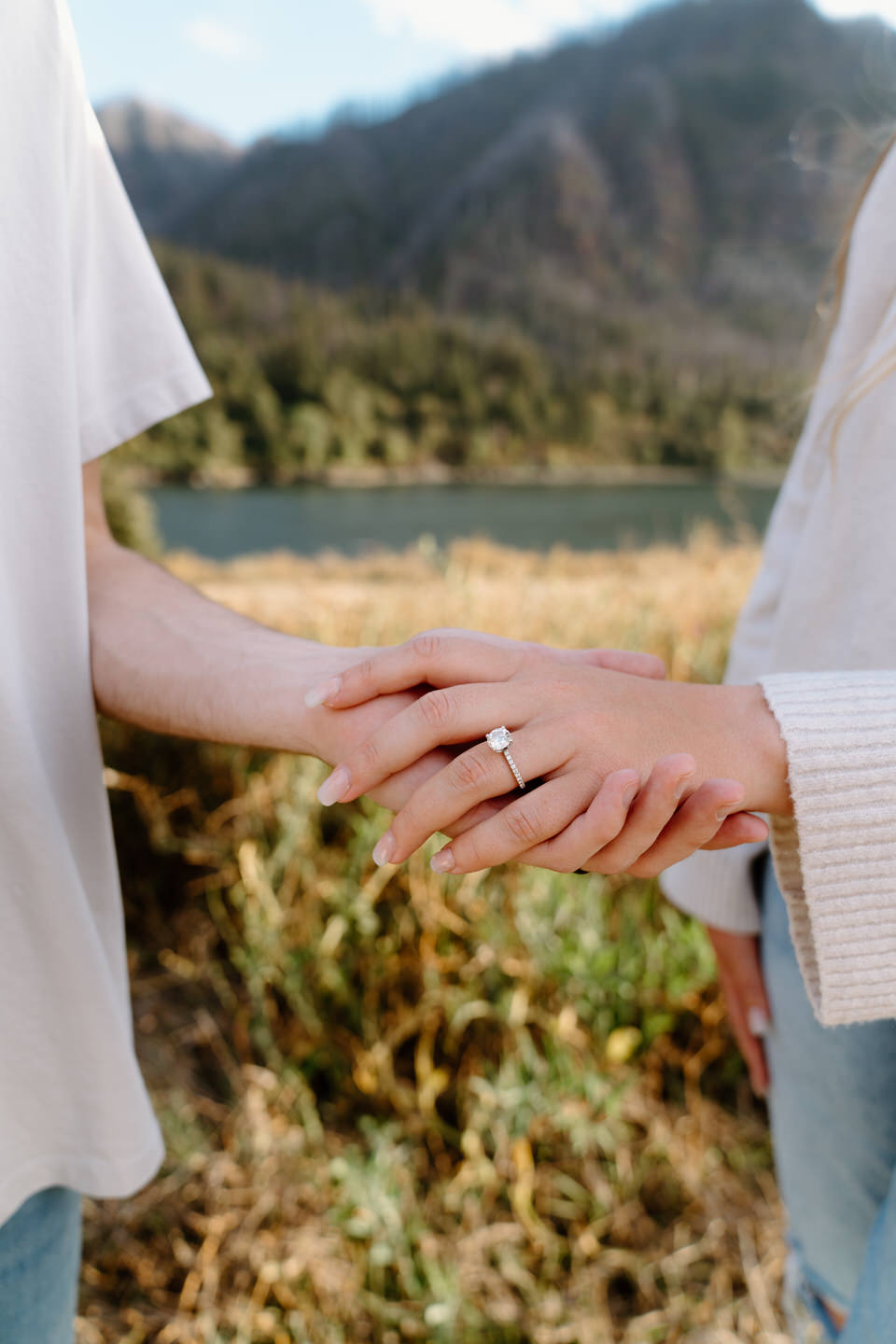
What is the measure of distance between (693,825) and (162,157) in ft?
214

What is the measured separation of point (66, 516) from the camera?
0.58 meters

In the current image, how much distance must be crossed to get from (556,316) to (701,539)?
36.0 metres

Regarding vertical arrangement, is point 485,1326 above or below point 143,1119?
below

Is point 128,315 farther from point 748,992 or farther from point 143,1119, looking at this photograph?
point 748,992

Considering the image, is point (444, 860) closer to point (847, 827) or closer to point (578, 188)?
point (847, 827)

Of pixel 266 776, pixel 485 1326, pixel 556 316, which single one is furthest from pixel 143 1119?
pixel 556 316

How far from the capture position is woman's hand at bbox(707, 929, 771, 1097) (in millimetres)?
866

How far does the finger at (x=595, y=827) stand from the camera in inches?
21.6

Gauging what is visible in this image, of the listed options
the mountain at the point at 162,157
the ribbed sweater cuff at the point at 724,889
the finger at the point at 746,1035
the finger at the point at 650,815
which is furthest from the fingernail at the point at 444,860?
the mountain at the point at 162,157

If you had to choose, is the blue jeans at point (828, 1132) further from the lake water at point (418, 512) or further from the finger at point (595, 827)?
the lake water at point (418, 512)

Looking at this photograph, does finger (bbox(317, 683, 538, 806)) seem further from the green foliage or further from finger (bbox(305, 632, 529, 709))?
the green foliage

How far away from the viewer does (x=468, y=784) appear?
60cm

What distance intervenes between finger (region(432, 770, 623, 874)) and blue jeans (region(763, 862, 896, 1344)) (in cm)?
33

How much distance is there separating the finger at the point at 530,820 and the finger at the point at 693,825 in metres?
0.07
